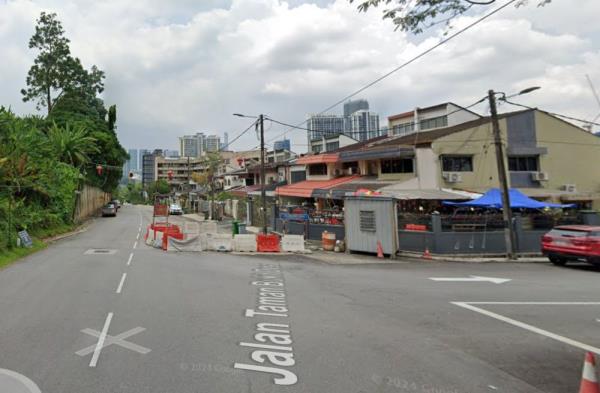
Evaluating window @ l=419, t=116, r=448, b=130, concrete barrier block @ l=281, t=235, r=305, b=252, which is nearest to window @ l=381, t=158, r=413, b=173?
window @ l=419, t=116, r=448, b=130

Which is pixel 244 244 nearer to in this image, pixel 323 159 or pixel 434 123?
pixel 323 159

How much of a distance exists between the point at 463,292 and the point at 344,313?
4126 millimetres

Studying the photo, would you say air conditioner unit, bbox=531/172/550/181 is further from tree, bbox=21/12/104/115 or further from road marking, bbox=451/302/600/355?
tree, bbox=21/12/104/115

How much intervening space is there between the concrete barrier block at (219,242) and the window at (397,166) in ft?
42.8

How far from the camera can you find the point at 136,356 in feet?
18.6

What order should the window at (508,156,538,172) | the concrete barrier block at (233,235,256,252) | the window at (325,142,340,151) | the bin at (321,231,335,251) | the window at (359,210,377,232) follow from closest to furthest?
the window at (359,210,377,232) → the concrete barrier block at (233,235,256,252) → the bin at (321,231,335,251) → the window at (508,156,538,172) → the window at (325,142,340,151)

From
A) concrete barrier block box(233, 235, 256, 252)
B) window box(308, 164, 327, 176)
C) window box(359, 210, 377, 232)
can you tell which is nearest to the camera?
window box(359, 210, 377, 232)

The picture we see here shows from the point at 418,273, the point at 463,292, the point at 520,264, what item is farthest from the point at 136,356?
the point at 520,264

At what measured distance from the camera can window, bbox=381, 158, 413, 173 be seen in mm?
26562

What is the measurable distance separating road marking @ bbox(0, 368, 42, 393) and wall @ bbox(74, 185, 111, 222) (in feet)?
117

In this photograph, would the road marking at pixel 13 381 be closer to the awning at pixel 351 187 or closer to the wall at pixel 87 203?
the awning at pixel 351 187

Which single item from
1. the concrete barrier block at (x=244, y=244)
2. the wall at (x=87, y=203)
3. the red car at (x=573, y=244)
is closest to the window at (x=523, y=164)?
the red car at (x=573, y=244)

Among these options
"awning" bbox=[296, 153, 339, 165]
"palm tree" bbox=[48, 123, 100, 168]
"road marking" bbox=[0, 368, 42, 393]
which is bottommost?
"road marking" bbox=[0, 368, 42, 393]

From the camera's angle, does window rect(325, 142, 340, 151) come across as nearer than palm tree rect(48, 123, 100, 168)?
No
